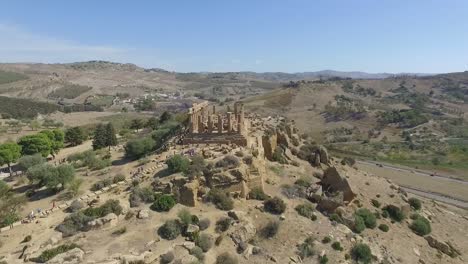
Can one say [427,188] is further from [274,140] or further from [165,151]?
[165,151]

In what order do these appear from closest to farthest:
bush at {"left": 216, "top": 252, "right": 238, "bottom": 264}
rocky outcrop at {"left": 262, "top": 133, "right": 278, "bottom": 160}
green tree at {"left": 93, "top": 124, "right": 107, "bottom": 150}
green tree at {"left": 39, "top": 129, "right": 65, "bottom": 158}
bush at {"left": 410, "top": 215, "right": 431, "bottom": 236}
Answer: bush at {"left": 216, "top": 252, "right": 238, "bottom": 264} < bush at {"left": 410, "top": 215, "right": 431, "bottom": 236} < rocky outcrop at {"left": 262, "top": 133, "right": 278, "bottom": 160} < green tree at {"left": 93, "top": 124, "right": 107, "bottom": 150} < green tree at {"left": 39, "top": 129, "right": 65, "bottom": 158}

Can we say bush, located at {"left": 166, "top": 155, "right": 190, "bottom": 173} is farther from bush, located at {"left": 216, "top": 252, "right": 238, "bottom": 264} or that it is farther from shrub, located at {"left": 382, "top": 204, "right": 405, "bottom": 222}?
shrub, located at {"left": 382, "top": 204, "right": 405, "bottom": 222}

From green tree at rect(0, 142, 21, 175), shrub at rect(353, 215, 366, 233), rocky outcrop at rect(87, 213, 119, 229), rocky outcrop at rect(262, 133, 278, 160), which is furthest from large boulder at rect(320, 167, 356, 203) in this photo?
green tree at rect(0, 142, 21, 175)

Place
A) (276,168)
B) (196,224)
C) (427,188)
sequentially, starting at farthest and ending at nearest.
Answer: (427,188)
(276,168)
(196,224)

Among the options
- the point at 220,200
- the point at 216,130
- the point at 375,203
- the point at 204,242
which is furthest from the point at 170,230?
the point at 375,203

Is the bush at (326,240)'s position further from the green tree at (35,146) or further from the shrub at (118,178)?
the green tree at (35,146)

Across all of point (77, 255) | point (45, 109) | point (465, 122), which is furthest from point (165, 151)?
point (465, 122)
